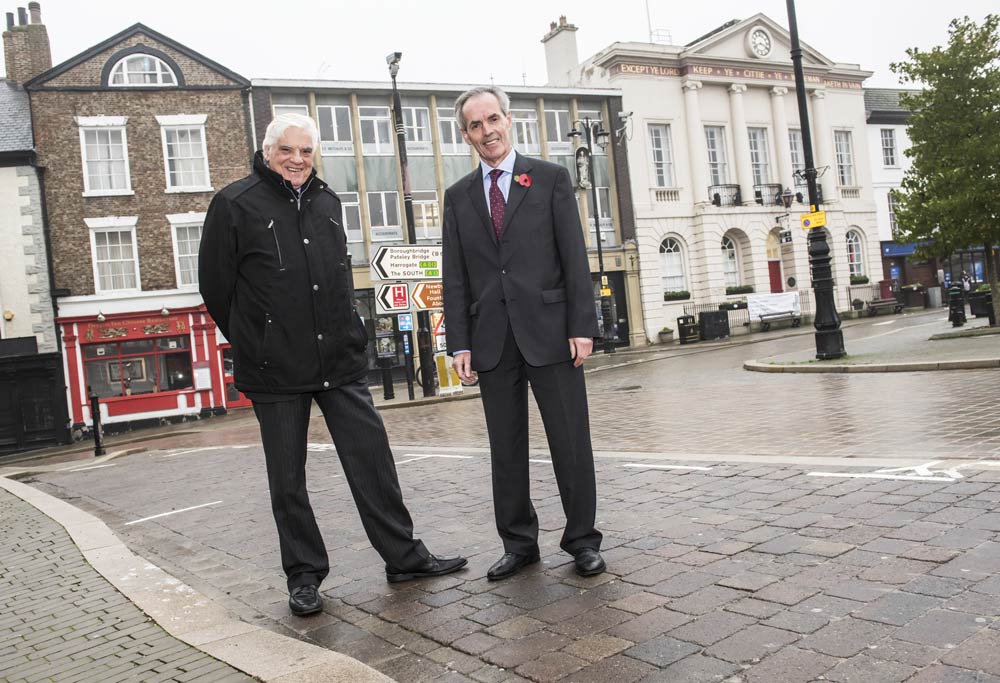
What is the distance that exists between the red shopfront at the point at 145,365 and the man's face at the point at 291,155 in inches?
894

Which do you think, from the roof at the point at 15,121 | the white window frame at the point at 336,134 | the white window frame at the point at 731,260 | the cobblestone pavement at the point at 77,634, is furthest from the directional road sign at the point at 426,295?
the white window frame at the point at 731,260

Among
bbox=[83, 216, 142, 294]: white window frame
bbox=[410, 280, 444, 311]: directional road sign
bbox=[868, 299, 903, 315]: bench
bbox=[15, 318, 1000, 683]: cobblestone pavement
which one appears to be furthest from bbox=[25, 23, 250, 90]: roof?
bbox=[868, 299, 903, 315]: bench

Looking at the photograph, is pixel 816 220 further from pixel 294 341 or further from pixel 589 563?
pixel 294 341

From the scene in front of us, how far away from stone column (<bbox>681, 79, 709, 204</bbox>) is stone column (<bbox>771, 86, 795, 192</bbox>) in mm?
4308

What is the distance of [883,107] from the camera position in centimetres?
4200

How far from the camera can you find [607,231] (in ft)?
110

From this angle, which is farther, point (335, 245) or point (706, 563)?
point (335, 245)

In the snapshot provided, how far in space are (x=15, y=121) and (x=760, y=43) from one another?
2936 centimetres

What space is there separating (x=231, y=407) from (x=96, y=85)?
1050cm

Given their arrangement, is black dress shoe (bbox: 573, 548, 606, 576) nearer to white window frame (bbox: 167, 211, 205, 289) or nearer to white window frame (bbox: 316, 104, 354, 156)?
white window frame (bbox: 167, 211, 205, 289)

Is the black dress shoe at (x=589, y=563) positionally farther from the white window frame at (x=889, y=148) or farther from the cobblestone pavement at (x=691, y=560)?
the white window frame at (x=889, y=148)

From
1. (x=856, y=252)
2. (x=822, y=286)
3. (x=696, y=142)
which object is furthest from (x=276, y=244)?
(x=856, y=252)

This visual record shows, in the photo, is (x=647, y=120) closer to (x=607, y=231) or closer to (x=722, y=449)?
(x=607, y=231)

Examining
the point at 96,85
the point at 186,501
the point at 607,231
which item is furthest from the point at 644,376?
the point at 96,85
